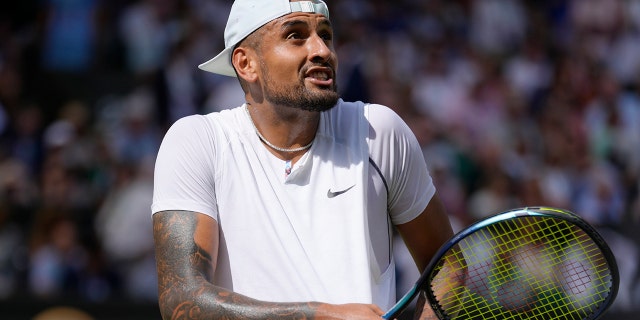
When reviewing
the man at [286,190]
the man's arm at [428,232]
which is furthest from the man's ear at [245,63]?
the man's arm at [428,232]

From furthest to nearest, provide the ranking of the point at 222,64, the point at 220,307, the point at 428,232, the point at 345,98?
the point at 345,98, the point at 222,64, the point at 428,232, the point at 220,307

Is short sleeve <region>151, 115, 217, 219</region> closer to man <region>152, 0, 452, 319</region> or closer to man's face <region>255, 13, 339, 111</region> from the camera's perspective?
man <region>152, 0, 452, 319</region>

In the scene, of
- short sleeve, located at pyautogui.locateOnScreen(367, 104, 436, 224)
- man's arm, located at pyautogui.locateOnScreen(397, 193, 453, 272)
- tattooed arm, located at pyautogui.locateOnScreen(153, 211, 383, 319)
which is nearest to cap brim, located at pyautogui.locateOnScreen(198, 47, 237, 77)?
short sleeve, located at pyautogui.locateOnScreen(367, 104, 436, 224)

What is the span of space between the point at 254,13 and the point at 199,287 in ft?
3.02

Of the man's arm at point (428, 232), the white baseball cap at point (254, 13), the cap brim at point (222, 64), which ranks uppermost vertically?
the white baseball cap at point (254, 13)

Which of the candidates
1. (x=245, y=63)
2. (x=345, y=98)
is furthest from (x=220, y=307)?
(x=345, y=98)

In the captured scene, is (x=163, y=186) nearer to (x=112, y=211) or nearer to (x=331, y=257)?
(x=331, y=257)

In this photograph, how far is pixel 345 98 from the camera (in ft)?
29.2

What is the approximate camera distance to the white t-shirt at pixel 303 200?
324cm

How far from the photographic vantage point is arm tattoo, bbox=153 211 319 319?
118 inches

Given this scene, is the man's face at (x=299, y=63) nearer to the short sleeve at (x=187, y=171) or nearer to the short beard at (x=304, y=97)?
the short beard at (x=304, y=97)

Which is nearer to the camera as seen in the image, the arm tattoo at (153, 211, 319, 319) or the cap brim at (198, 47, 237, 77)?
the arm tattoo at (153, 211, 319, 319)

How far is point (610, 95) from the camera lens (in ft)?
31.8

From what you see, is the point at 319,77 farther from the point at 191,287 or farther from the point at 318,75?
the point at 191,287
